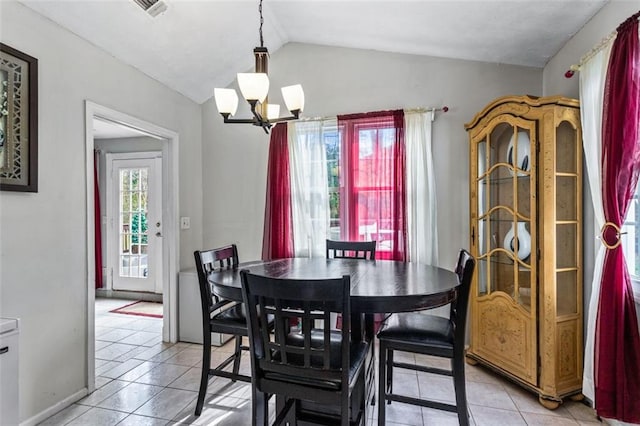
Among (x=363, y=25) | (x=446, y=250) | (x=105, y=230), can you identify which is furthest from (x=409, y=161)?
(x=105, y=230)

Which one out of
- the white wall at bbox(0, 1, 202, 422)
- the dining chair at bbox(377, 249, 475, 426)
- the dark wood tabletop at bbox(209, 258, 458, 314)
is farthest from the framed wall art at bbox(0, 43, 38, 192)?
the dining chair at bbox(377, 249, 475, 426)

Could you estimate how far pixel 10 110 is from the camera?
6.07ft

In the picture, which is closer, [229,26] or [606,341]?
[606,341]

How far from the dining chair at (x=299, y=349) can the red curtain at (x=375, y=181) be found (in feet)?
5.31

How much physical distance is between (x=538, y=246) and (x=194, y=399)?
244 centimetres

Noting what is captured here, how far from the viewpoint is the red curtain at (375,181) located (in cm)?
302

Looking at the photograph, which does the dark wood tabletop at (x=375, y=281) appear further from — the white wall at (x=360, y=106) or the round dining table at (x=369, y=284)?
the white wall at (x=360, y=106)

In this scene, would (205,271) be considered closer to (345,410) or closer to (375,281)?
(375,281)

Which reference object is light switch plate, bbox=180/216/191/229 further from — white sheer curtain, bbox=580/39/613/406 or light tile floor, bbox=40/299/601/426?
white sheer curtain, bbox=580/39/613/406

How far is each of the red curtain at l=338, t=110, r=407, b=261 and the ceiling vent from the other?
5.28 feet

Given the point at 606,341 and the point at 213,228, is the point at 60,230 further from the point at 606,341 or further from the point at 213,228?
the point at 606,341

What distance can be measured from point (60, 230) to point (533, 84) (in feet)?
12.0

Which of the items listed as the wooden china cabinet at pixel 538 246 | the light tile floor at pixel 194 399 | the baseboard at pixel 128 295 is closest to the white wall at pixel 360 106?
the wooden china cabinet at pixel 538 246

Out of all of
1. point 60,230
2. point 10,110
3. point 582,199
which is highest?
point 10,110
